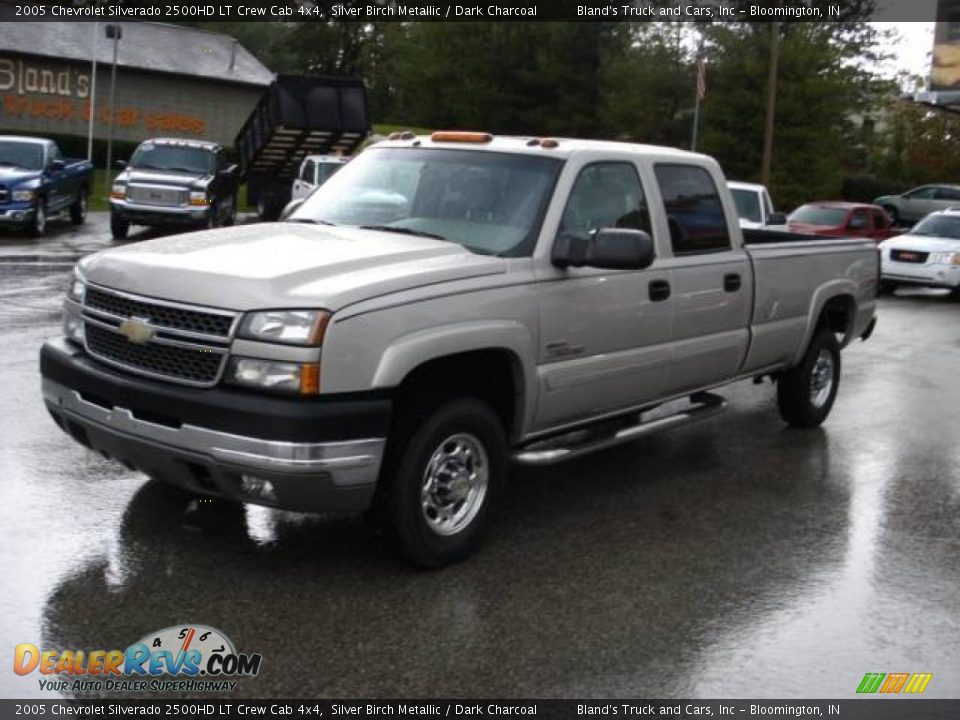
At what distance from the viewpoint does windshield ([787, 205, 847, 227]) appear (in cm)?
2142

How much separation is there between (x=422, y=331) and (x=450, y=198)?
136 cm

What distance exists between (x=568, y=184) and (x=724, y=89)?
121 ft

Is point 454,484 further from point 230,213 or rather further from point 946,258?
point 230,213

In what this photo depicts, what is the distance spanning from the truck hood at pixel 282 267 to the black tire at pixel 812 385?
3835mm

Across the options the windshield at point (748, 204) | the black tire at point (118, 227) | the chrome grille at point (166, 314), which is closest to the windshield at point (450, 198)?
the chrome grille at point (166, 314)

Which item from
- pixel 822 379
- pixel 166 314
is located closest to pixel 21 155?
pixel 822 379

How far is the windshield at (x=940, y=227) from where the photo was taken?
66.2 feet

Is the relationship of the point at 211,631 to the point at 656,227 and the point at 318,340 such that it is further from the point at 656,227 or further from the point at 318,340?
the point at 656,227

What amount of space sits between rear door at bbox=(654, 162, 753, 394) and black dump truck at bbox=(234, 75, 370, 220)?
20449mm

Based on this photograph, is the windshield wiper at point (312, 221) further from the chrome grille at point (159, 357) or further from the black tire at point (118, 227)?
the black tire at point (118, 227)

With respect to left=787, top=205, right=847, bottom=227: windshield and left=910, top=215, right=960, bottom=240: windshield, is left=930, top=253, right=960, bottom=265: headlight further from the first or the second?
left=787, top=205, right=847, bottom=227: windshield

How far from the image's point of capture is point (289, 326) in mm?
4586

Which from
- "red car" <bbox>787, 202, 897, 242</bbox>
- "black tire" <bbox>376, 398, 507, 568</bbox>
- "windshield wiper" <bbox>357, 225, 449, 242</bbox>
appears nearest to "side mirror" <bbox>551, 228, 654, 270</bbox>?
"windshield wiper" <bbox>357, 225, 449, 242</bbox>

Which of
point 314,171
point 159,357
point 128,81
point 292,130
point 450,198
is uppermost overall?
point 128,81
